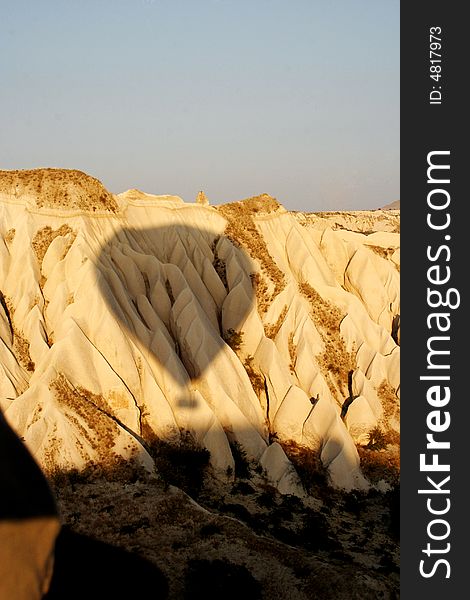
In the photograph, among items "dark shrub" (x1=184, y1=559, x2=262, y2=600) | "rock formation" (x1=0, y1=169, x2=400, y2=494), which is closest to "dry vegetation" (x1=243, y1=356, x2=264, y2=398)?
"rock formation" (x1=0, y1=169, x2=400, y2=494)

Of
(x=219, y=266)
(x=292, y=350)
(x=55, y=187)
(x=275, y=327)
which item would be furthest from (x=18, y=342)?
(x=292, y=350)

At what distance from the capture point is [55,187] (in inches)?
1053

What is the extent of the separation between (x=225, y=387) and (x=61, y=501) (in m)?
10.00

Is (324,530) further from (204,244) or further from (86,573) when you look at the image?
(204,244)

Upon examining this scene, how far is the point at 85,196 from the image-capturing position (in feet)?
89.7

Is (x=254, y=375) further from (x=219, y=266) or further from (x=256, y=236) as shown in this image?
(x=256, y=236)

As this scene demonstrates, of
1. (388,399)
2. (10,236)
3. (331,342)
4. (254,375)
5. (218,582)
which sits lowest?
(218,582)

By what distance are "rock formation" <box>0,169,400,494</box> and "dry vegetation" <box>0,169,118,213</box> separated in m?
0.08

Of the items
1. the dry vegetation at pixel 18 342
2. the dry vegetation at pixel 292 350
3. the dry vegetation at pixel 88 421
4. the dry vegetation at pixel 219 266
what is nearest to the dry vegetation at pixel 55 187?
the dry vegetation at pixel 18 342

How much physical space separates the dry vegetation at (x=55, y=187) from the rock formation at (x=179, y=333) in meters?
0.08

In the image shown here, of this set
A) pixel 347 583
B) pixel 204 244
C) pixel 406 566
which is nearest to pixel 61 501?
pixel 347 583

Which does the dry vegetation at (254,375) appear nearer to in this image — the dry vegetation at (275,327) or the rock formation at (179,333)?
the rock formation at (179,333)

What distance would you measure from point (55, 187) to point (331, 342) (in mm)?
17621

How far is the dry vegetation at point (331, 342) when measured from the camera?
28.5 m
